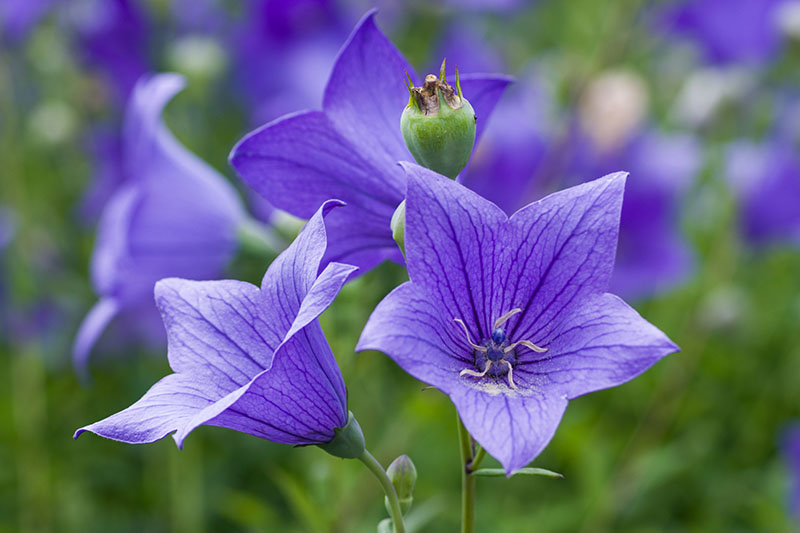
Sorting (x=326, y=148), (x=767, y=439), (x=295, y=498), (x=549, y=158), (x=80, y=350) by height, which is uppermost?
(x=549, y=158)

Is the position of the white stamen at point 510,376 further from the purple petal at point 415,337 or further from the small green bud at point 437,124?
the small green bud at point 437,124

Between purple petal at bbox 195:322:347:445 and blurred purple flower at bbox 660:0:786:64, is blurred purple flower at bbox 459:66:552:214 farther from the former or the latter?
purple petal at bbox 195:322:347:445

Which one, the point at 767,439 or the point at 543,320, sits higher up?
the point at 543,320

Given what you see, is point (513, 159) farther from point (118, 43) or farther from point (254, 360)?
point (254, 360)

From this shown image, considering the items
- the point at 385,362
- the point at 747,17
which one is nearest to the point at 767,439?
the point at 385,362

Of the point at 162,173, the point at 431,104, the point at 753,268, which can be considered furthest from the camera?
the point at 753,268

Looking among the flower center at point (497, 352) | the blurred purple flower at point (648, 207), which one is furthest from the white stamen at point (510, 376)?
the blurred purple flower at point (648, 207)

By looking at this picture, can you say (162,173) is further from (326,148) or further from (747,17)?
(747,17)

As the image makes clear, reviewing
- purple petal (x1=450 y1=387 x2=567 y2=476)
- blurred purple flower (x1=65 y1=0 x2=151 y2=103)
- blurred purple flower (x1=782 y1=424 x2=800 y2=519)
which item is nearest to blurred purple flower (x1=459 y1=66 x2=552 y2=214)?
blurred purple flower (x1=782 y1=424 x2=800 y2=519)
